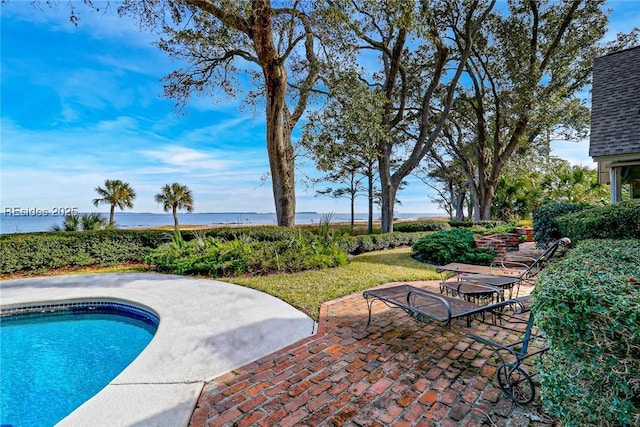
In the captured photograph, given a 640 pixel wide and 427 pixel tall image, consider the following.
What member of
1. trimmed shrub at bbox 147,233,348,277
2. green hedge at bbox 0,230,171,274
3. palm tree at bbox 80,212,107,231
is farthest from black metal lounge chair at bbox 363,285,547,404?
palm tree at bbox 80,212,107,231

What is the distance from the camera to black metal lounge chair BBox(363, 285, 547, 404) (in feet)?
7.18

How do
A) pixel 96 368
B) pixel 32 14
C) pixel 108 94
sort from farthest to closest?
pixel 108 94, pixel 32 14, pixel 96 368

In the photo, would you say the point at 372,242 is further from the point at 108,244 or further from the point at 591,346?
the point at 591,346

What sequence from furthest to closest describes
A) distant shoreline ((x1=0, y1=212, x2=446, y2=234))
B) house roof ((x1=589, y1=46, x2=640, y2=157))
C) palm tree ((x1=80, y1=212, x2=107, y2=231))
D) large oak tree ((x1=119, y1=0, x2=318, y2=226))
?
1. distant shoreline ((x1=0, y1=212, x2=446, y2=234))
2. palm tree ((x1=80, y1=212, x2=107, y2=231))
3. large oak tree ((x1=119, y1=0, x2=318, y2=226))
4. house roof ((x1=589, y1=46, x2=640, y2=157))

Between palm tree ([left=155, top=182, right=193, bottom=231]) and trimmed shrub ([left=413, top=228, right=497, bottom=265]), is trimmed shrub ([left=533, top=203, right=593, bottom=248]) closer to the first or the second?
trimmed shrub ([left=413, top=228, right=497, bottom=265])

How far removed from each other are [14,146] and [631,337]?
1560cm

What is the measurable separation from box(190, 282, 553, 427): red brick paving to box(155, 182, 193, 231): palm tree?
20.9 m

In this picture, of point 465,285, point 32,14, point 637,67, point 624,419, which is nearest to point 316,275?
point 465,285

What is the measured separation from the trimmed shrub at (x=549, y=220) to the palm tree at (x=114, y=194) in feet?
75.8

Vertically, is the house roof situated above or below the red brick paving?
above

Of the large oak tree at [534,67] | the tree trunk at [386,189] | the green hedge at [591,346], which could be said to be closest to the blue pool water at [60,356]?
the green hedge at [591,346]

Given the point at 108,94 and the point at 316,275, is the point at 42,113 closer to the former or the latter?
the point at 108,94

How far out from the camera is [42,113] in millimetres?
13586

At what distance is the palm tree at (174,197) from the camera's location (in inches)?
839
